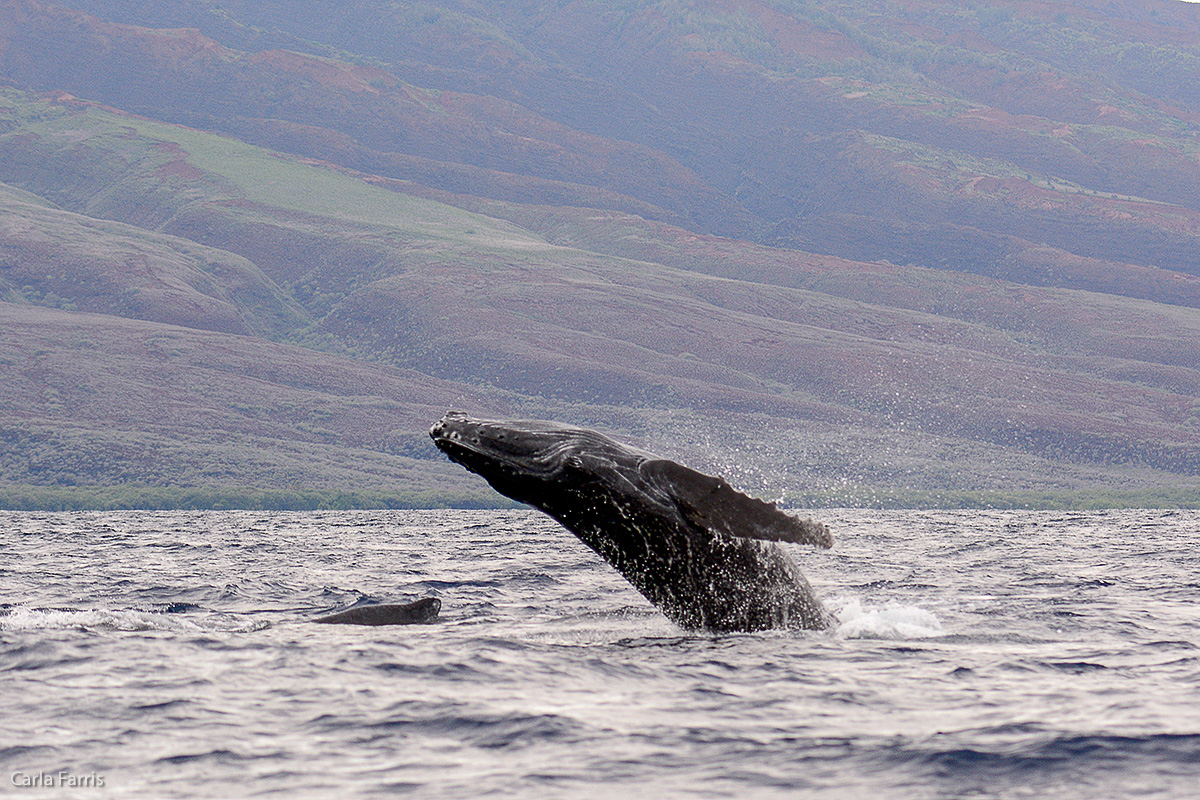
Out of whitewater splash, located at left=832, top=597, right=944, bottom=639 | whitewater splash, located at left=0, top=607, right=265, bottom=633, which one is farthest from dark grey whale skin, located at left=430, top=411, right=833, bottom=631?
whitewater splash, located at left=0, top=607, right=265, bottom=633

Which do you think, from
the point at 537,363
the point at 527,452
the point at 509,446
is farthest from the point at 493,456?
the point at 537,363

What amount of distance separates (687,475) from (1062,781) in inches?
148

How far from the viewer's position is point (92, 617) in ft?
42.6

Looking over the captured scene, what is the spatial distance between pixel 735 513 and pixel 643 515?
115 centimetres

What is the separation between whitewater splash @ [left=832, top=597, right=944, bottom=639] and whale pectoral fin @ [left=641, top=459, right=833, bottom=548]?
2.70 m

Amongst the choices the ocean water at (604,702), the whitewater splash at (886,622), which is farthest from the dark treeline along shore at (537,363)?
the ocean water at (604,702)

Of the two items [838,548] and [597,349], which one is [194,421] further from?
[838,548]

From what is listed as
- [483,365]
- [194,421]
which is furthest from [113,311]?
[483,365]

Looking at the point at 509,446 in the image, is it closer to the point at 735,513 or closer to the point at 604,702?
the point at 735,513

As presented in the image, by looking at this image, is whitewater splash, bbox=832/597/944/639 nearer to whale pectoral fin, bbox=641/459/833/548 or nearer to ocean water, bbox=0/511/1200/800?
ocean water, bbox=0/511/1200/800

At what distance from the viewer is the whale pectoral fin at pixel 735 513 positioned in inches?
349

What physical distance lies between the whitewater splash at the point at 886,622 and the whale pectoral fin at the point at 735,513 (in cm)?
270

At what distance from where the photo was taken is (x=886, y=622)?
40.5ft

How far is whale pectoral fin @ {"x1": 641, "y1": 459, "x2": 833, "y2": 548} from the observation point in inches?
349
